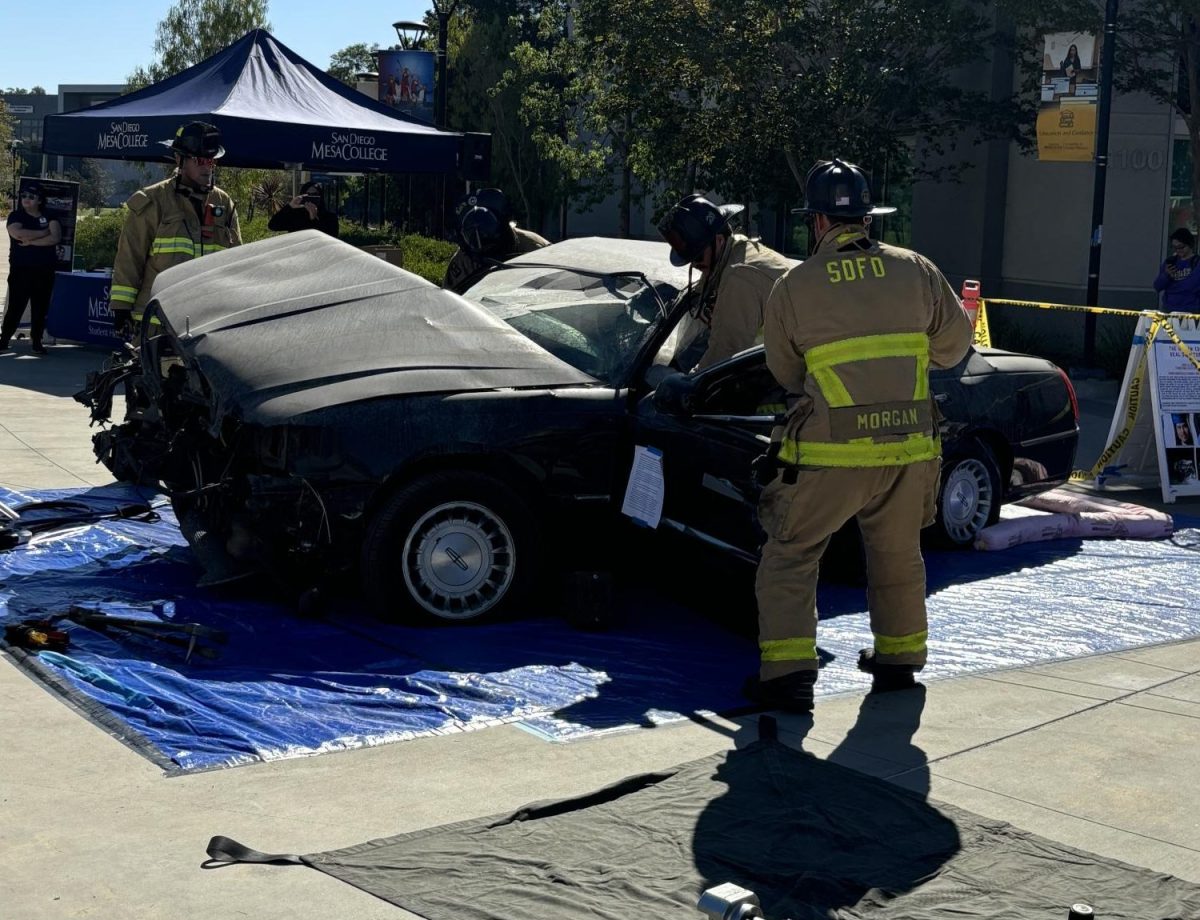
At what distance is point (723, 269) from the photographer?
6848mm

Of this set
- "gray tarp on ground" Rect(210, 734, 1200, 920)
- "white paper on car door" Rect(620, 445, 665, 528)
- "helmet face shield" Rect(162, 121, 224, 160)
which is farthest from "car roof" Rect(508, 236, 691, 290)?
"gray tarp on ground" Rect(210, 734, 1200, 920)

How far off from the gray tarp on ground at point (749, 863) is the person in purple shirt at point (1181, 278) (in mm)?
11358

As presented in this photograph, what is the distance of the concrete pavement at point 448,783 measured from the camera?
13.3 feet

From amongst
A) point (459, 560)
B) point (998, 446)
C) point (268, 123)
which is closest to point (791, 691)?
A: point (459, 560)

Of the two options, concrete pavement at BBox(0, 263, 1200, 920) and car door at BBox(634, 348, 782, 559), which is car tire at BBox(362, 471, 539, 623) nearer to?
car door at BBox(634, 348, 782, 559)

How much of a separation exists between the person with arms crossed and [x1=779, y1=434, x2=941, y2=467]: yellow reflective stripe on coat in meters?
12.3

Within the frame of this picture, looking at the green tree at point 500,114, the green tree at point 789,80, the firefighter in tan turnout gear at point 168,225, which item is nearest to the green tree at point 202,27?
the green tree at point 500,114

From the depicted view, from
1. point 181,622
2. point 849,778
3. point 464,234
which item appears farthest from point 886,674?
point 464,234

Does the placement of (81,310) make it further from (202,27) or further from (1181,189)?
(202,27)

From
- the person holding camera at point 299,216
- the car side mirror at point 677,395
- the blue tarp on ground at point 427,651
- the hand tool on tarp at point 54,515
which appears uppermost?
the person holding camera at point 299,216

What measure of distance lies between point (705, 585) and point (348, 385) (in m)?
1.86

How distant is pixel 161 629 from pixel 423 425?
4.12 ft

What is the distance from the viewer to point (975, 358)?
859 centimetres

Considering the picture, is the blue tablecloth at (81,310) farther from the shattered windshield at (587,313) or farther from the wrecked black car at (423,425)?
the shattered windshield at (587,313)
